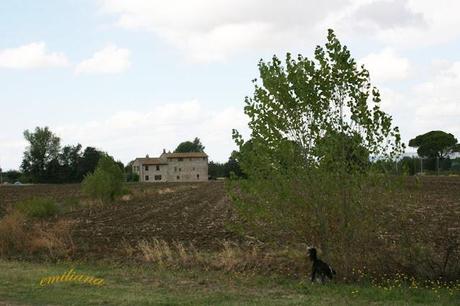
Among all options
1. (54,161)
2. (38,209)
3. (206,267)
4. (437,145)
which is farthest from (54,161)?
(206,267)

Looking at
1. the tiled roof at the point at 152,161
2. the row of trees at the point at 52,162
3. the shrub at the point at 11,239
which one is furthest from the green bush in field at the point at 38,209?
the tiled roof at the point at 152,161

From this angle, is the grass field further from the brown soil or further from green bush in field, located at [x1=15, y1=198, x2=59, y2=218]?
green bush in field, located at [x1=15, y1=198, x2=59, y2=218]

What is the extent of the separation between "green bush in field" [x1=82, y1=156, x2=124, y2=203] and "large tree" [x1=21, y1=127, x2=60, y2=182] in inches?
3341

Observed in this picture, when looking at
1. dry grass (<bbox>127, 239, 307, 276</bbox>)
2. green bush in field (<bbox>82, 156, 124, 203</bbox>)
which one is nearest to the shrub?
dry grass (<bbox>127, 239, 307, 276</bbox>)

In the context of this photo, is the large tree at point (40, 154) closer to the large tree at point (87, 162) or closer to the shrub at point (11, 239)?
the large tree at point (87, 162)

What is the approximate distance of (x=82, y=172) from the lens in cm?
13462

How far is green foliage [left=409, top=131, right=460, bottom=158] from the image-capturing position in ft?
385

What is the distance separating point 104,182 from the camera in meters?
52.0

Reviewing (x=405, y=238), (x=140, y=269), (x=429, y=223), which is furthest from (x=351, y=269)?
(x=429, y=223)

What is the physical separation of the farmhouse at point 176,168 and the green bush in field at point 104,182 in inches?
4006

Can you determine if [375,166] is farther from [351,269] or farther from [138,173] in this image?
[138,173]

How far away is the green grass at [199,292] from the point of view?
445 inches

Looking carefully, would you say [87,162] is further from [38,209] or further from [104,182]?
[38,209]

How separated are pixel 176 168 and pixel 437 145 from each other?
67.9m
